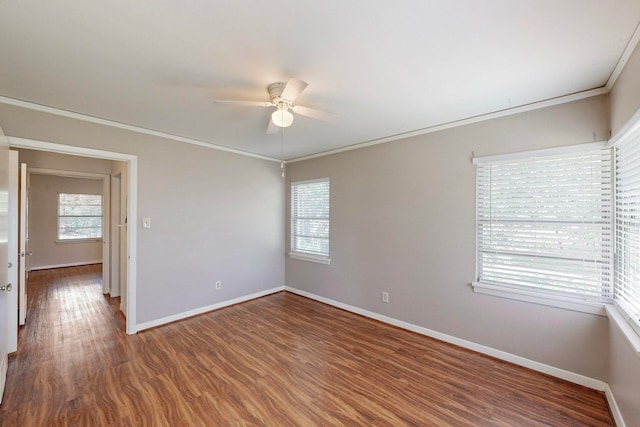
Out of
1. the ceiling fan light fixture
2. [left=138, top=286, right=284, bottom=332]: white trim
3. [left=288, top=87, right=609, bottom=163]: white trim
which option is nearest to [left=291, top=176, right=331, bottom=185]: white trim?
[left=288, top=87, right=609, bottom=163]: white trim

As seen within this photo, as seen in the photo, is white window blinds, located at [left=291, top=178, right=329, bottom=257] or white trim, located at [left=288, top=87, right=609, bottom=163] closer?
white trim, located at [left=288, top=87, right=609, bottom=163]

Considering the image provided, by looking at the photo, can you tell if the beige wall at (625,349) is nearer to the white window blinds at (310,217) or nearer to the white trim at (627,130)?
the white trim at (627,130)

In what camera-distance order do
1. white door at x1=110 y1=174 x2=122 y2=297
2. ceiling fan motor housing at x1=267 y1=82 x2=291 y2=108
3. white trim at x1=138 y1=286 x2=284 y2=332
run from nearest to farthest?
ceiling fan motor housing at x1=267 y1=82 x2=291 y2=108
white trim at x1=138 y1=286 x2=284 y2=332
white door at x1=110 y1=174 x2=122 y2=297

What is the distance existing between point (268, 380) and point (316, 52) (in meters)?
2.61

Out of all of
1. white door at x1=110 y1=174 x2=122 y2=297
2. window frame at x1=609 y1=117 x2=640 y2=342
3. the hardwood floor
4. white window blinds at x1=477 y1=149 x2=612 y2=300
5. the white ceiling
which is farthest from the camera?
white door at x1=110 y1=174 x2=122 y2=297

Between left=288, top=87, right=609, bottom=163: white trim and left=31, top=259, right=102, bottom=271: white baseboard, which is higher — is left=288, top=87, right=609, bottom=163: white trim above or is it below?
above

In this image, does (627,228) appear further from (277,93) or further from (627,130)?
(277,93)

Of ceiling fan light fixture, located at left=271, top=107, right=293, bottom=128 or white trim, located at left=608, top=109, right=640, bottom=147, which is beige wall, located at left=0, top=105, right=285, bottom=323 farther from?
white trim, located at left=608, top=109, right=640, bottom=147

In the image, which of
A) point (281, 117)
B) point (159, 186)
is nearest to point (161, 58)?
point (281, 117)

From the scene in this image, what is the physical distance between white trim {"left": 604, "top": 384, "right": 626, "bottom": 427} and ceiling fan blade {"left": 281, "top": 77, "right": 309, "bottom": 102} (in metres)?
3.07

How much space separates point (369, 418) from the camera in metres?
1.90

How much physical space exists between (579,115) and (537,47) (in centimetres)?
106

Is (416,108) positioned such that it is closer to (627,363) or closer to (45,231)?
(627,363)

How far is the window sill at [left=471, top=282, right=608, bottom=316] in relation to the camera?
2199 millimetres
